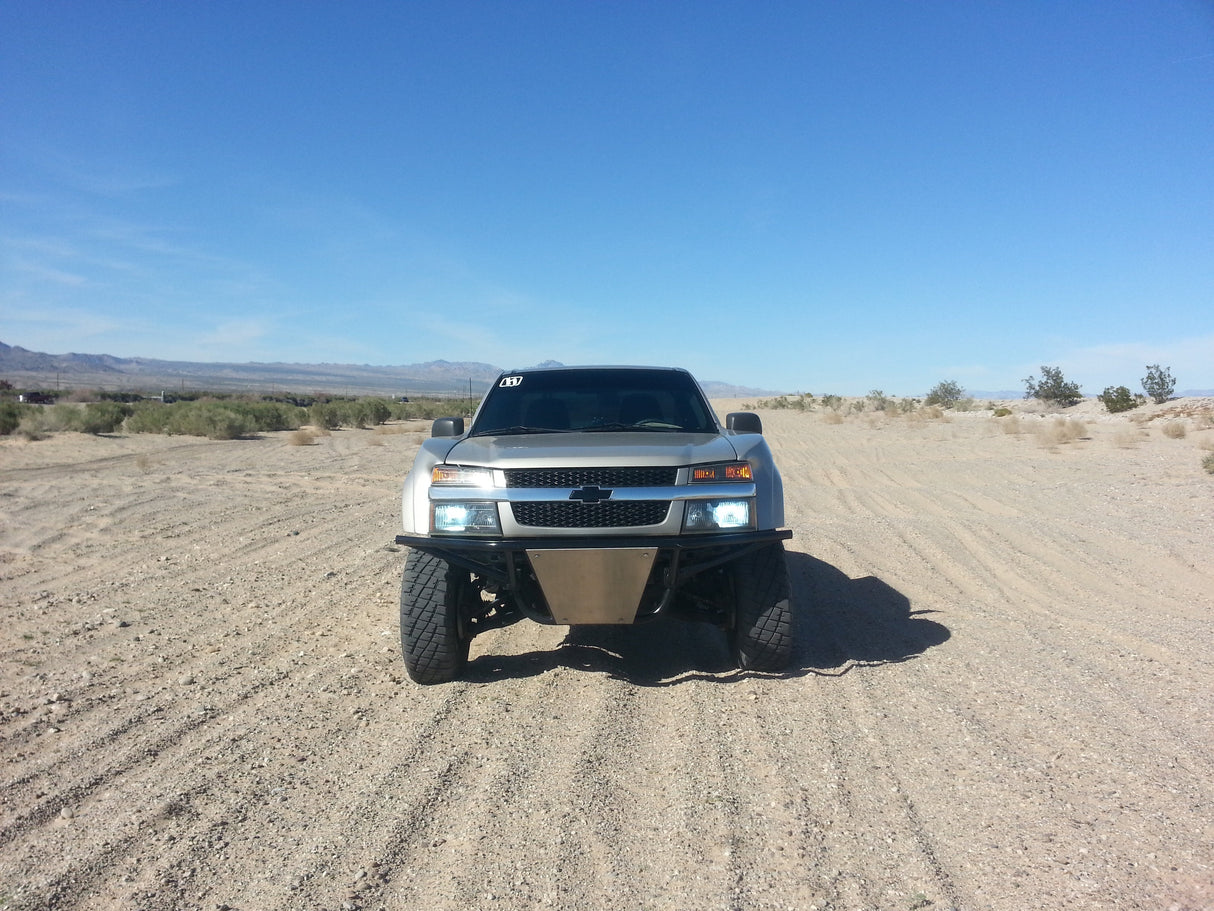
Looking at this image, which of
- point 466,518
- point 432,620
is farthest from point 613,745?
point 466,518

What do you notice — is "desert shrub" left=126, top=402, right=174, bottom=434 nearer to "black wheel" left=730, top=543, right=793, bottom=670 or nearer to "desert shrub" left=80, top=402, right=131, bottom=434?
"desert shrub" left=80, top=402, right=131, bottom=434

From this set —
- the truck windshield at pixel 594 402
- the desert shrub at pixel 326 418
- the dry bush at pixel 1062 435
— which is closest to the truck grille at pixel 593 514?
the truck windshield at pixel 594 402

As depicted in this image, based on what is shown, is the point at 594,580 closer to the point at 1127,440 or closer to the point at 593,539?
the point at 593,539

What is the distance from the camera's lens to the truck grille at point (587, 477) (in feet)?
15.1

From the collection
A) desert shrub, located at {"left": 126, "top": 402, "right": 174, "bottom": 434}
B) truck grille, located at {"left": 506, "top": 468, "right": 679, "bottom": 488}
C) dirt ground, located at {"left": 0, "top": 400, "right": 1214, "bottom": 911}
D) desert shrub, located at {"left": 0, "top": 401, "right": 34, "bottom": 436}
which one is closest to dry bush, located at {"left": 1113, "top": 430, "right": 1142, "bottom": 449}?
dirt ground, located at {"left": 0, "top": 400, "right": 1214, "bottom": 911}

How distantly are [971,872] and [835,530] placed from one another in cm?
761

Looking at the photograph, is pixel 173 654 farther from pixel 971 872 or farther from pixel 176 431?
pixel 176 431

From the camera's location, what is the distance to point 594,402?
20.2 feet

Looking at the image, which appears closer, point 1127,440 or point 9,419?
point 1127,440

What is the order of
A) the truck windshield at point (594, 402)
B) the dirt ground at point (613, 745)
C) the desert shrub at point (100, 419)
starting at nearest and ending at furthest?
the dirt ground at point (613, 745), the truck windshield at point (594, 402), the desert shrub at point (100, 419)

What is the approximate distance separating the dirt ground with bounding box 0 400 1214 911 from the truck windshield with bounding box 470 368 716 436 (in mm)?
1492

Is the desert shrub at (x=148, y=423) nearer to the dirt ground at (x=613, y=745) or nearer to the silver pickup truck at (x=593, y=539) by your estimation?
the dirt ground at (x=613, y=745)

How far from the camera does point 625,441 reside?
5.02 meters

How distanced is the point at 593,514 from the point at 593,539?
0.14 m
